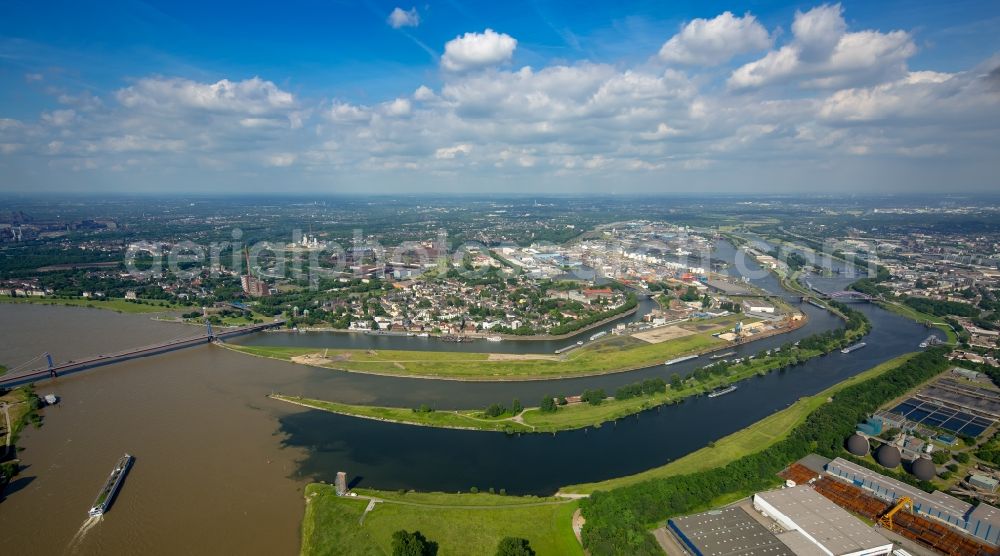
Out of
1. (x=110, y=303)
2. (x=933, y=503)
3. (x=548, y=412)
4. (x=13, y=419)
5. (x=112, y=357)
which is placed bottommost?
(x=933, y=503)

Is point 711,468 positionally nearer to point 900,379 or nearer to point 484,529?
point 484,529

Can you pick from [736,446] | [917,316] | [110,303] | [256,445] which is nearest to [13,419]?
[256,445]

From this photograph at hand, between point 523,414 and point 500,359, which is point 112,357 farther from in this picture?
point 523,414

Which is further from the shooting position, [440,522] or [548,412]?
[548,412]

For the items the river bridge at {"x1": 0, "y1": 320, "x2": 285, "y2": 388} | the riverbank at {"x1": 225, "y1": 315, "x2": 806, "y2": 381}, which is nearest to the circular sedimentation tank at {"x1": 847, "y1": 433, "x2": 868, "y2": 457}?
the riverbank at {"x1": 225, "y1": 315, "x2": 806, "y2": 381}

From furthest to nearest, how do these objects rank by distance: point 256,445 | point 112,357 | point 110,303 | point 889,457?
1. point 110,303
2. point 112,357
3. point 256,445
4. point 889,457

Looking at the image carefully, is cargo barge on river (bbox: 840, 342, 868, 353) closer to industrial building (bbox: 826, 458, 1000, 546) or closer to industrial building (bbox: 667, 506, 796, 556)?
industrial building (bbox: 826, 458, 1000, 546)

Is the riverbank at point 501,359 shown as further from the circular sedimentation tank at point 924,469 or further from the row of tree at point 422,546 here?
the circular sedimentation tank at point 924,469
